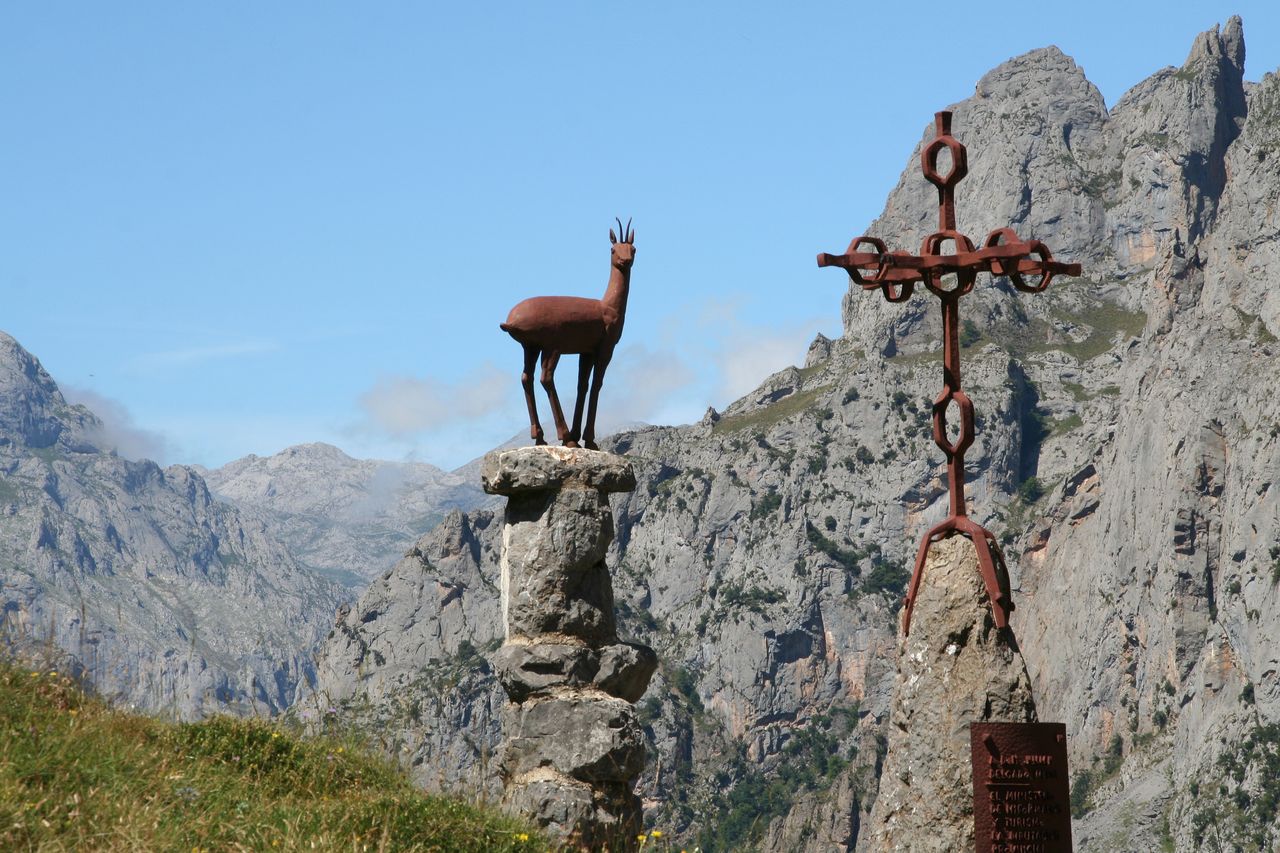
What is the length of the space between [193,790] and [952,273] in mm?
4920

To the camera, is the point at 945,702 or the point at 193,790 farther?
the point at 193,790

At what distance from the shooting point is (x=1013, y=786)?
7406 mm

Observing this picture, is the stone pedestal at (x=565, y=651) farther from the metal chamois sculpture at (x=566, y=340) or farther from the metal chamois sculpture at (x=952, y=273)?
the metal chamois sculpture at (x=952, y=273)

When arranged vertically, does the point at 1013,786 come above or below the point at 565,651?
below

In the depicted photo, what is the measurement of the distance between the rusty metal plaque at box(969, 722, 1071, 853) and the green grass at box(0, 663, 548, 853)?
2894 millimetres

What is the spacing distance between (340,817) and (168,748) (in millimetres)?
1784

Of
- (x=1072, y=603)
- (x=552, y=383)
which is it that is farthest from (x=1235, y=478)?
(x=552, y=383)

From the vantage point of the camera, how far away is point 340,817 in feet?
28.2

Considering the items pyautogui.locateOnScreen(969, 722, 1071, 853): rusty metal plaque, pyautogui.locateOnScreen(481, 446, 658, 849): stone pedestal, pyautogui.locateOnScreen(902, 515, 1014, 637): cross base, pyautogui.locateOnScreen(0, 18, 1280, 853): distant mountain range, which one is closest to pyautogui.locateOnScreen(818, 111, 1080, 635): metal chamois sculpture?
pyautogui.locateOnScreen(902, 515, 1014, 637): cross base

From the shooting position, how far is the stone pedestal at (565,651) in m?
11.5

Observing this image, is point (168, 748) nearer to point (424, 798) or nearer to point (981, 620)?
point (424, 798)

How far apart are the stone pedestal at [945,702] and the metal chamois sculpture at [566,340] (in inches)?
192

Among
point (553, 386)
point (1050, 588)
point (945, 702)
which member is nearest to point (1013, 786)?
point (945, 702)

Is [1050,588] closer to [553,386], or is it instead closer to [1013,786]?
[553,386]
